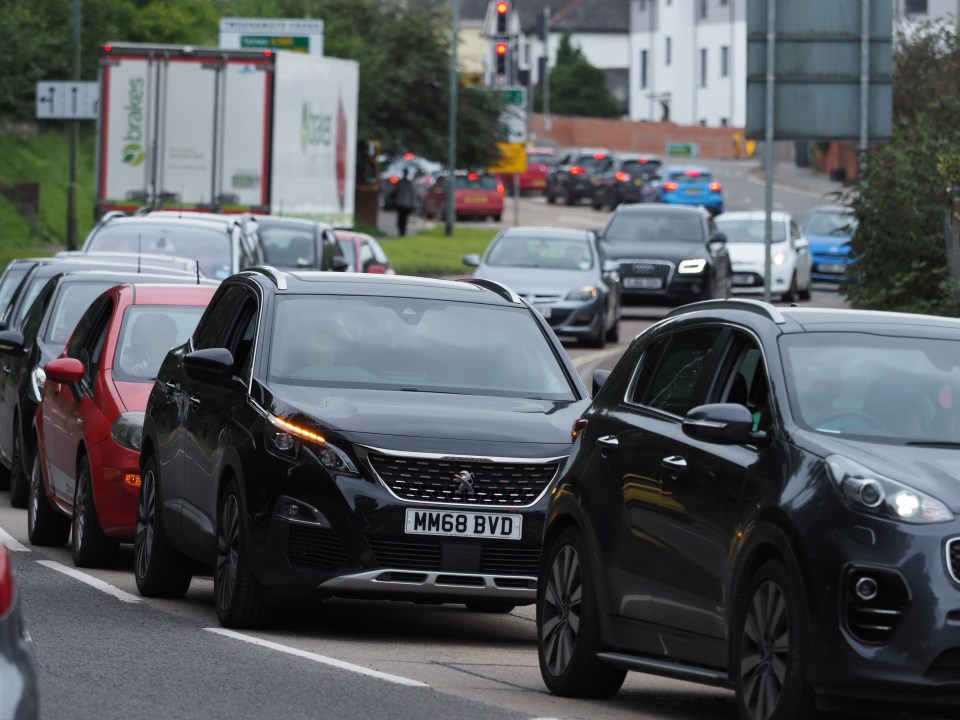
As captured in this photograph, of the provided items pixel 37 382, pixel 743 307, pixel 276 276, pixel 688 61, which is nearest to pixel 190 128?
pixel 37 382

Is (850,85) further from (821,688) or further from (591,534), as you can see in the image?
(821,688)

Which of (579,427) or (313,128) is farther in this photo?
(313,128)

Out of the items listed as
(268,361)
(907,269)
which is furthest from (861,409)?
(907,269)

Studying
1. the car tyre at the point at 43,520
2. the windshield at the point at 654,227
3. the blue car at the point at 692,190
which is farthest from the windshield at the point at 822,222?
the car tyre at the point at 43,520

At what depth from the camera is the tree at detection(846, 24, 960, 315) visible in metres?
20.6

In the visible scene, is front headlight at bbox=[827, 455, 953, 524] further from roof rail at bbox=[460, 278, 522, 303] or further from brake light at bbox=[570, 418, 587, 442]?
roof rail at bbox=[460, 278, 522, 303]

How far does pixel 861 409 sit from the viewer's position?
7.70m

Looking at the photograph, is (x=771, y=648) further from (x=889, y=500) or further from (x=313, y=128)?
(x=313, y=128)

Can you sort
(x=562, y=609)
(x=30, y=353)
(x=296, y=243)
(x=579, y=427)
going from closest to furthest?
(x=562, y=609), (x=579, y=427), (x=30, y=353), (x=296, y=243)

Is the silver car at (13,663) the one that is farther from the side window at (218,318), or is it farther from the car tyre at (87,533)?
the car tyre at (87,533)

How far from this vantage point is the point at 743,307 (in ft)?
27.6

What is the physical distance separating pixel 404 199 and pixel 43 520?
158 ft

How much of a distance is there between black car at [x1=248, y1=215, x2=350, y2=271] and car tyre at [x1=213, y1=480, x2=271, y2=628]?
16288 mm

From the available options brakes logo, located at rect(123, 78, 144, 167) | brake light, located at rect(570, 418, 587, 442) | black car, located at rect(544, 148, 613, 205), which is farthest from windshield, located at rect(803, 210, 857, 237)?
brake light, located at rect(570, 418, 587, 442)
